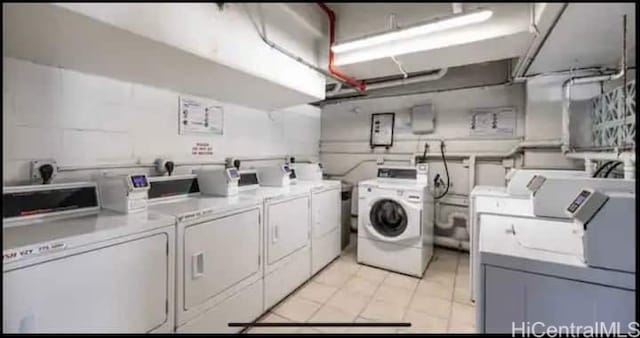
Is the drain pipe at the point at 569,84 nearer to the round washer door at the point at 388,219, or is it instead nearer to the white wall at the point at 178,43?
the white wall at the point at 178,43

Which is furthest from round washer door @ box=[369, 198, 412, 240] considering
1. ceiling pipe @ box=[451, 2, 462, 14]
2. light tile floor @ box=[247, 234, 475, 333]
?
ceiling pipe @ box=[451, 2, 462, 14]

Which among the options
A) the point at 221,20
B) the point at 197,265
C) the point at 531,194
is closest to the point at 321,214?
the point at 197,265

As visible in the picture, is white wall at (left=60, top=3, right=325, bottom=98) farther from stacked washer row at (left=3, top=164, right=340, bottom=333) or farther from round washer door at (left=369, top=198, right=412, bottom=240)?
round washer door at (left=369, top=198, right=412, bottom=240)

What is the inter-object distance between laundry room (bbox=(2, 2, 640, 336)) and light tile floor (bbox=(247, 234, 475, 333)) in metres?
0.03

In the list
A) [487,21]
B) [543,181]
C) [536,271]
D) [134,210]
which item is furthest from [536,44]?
[134,210]

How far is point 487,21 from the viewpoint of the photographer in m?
0.70

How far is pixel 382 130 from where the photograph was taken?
14.2 ft

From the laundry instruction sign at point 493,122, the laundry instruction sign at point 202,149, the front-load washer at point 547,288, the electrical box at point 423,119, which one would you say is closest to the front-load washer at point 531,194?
the front-load washer at point 547,288

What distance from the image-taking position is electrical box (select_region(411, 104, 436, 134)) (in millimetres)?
3941

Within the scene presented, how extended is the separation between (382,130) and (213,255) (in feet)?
10.1

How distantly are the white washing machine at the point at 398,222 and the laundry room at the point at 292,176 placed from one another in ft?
0.07

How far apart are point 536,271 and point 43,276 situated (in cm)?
198

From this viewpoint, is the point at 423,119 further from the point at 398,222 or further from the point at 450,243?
the point at 450,243

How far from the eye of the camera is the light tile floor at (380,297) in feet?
7.18
